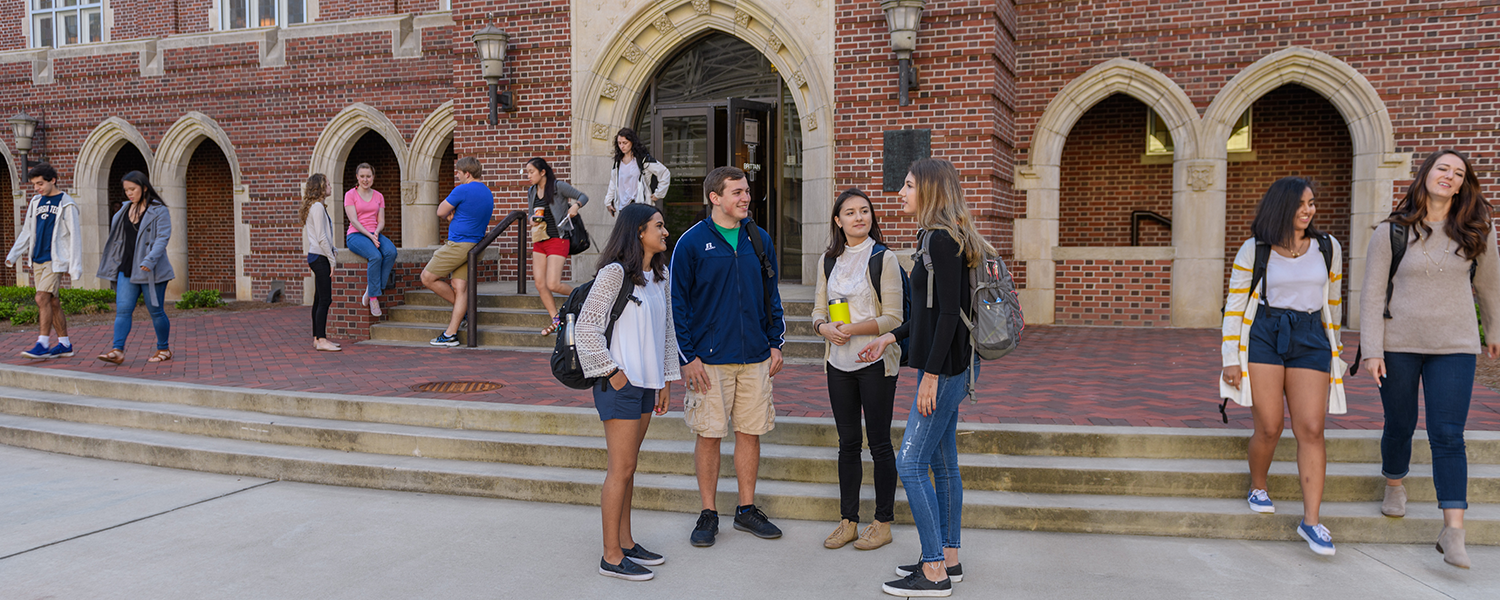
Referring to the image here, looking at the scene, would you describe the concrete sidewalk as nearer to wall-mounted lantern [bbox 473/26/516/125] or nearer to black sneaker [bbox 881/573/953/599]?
black sneaker [bbox 881/573/953/599]

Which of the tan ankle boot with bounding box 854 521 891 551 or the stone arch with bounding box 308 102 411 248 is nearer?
the tan ankle boot with bounding box 854 521 891 551

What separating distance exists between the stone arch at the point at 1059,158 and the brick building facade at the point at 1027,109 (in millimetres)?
25

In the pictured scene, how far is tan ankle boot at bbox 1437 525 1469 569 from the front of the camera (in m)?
3.96

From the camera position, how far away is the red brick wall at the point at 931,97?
9.95m

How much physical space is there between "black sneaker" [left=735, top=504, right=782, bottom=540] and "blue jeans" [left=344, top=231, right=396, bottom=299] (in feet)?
19.7

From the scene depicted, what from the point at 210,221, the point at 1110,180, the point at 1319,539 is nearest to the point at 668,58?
the point at 1110,180

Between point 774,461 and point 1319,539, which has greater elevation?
point 774,461

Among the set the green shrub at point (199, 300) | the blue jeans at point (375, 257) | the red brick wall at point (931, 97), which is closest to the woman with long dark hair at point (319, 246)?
the blue jeans at point (375, 257)

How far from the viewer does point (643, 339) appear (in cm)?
391

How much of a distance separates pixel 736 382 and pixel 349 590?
1793 mm

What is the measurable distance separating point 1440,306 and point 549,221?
20.8 ft

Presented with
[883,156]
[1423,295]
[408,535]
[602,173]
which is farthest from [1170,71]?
[408,535]

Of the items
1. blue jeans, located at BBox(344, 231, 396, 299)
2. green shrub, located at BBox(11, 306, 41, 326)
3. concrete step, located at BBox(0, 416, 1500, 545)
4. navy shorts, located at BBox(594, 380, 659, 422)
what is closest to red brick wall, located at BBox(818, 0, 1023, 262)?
blue jeans, located at BBox(344, 231, 396, 299)

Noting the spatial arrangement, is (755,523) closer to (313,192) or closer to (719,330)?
(719,330)
